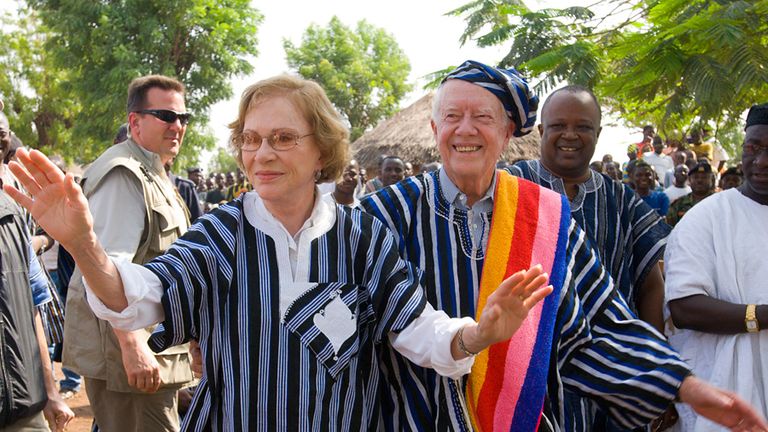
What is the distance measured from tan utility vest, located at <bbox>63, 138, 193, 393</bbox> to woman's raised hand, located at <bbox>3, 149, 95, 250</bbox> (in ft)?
5.43

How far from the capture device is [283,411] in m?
2.20

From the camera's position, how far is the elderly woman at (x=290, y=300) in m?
2.17

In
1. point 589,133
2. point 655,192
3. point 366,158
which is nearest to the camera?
point 589,133

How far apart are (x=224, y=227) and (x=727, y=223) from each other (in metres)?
2.07

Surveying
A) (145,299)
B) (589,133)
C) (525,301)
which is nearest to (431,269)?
(525,301)

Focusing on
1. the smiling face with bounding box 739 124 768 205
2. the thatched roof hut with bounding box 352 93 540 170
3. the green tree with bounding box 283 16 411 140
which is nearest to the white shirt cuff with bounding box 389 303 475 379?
the smiling face with bounding box 739 124 768 205

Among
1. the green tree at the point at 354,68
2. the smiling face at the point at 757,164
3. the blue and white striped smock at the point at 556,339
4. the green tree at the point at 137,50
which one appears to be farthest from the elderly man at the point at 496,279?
the green tree at the point at 354,68

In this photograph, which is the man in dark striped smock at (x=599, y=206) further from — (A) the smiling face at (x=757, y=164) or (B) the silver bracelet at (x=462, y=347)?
(B) the silver bracelet at (x=462, y=347)

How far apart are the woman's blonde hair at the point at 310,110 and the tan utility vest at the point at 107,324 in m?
1.37

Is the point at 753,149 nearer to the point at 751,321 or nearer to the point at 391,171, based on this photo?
the point at 751,321

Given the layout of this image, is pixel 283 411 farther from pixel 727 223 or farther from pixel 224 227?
pixel 727 223

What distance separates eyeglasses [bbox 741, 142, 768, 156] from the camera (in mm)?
3113

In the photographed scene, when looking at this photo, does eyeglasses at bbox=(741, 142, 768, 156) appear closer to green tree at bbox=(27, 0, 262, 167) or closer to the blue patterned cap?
the blue patterned cap


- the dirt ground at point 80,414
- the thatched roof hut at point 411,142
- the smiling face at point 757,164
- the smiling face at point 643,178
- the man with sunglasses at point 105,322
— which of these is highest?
the thatched roof hut at point 411,142
